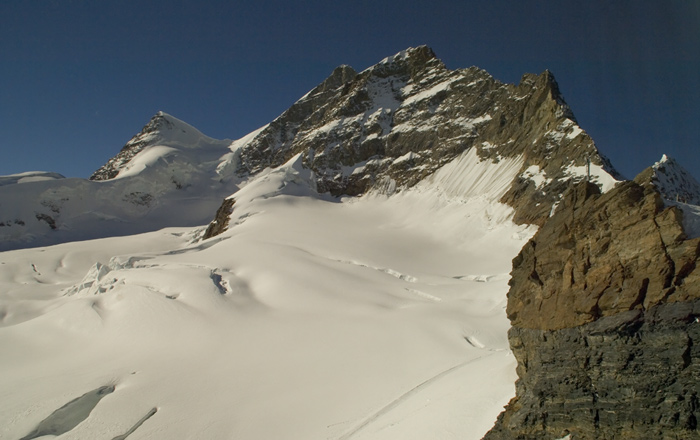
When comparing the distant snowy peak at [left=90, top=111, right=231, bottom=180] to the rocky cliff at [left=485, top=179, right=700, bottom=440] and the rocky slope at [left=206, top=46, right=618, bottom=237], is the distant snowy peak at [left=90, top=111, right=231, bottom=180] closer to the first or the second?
the rocky slope at [left=206, top=46, right=618, bottom=237]

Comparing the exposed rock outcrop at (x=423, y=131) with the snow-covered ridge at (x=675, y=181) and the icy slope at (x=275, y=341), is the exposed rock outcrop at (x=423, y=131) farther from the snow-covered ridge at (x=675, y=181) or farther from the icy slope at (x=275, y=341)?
the icy slope at (x=275, y=341)

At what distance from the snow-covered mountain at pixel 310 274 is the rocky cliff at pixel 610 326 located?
1501mm

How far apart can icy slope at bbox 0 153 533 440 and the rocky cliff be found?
56.5 inches

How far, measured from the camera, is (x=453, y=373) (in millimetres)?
12062

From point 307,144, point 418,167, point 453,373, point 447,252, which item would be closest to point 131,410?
point 453,373

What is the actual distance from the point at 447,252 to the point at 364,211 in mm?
17739

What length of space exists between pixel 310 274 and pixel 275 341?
790cm

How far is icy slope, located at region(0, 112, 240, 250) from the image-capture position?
177 ft

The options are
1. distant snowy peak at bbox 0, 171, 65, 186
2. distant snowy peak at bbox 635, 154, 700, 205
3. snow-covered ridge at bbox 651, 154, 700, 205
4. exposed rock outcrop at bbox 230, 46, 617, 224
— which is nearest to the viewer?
distant snowy peak at bbox 635, 154, 700, 205

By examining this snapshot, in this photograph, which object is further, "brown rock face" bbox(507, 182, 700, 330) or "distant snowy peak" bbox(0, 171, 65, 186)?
"distant snowy peak" bbox(0, 171, 65, 186)

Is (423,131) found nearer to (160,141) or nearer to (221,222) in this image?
(221,222)

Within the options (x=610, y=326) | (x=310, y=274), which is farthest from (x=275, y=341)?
(x=610, y=326)

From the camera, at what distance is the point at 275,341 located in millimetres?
16344

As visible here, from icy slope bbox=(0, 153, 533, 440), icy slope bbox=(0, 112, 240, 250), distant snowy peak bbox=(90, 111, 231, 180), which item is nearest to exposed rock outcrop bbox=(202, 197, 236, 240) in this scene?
icy slope bbox=(0, 153, 533, 440)
